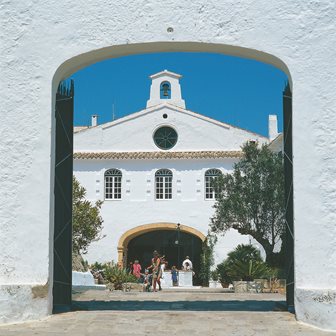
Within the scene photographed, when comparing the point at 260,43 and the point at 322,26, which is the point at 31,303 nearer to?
the point at 260,43

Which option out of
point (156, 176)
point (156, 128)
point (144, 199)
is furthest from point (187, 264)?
point (156, 128)

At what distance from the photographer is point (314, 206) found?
8828 mm

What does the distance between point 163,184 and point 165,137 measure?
256 centimetres

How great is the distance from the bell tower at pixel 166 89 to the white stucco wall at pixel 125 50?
96.2ft

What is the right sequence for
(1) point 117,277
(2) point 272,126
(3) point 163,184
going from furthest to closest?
(2) point 272,126
(3) point 163,184
(1) point 117,277

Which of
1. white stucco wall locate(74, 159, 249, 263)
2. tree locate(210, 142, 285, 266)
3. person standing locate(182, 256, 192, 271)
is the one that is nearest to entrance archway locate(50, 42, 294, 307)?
tree locate(210, 142, 285, 266)

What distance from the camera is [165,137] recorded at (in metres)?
37.4

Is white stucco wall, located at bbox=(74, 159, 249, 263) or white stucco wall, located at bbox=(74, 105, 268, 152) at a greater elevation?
white stucco wall, located at bbox=(74, 105, 268, 152)

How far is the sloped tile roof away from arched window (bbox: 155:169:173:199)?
849mm

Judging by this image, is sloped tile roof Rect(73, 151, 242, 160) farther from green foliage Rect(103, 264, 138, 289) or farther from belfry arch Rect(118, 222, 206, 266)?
green foliage Rect(103, 264, 138, 289)

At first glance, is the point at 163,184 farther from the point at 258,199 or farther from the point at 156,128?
the point at 258,199

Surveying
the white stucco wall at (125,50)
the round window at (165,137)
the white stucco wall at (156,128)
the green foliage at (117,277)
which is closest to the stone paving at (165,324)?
the white stucco wall at (125,50)

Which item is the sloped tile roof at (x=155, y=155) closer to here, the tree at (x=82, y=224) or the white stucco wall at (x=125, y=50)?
the tree at (x=82, y=224)

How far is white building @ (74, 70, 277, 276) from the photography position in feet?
119
